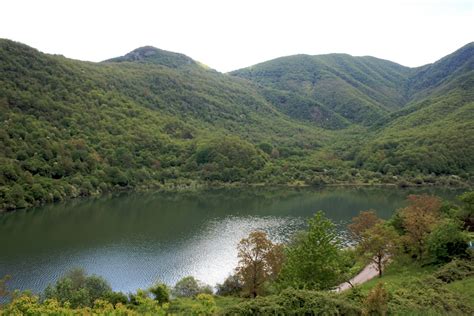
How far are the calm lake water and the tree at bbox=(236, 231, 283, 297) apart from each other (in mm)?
15747

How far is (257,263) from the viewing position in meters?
39.2

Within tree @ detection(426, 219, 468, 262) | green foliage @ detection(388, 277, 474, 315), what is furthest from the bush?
tree @ detection(426, 219, 468, 262)

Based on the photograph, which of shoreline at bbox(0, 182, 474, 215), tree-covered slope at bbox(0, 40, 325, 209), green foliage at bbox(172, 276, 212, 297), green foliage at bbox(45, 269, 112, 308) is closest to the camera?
green foliage at bbox(45, 269, 112, 308)

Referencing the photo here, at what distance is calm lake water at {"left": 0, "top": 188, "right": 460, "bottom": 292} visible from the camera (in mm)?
56812

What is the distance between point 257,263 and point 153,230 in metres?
47.3

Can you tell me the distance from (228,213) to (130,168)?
64060 mm

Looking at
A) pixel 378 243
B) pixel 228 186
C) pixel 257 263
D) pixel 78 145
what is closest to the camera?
pixel 257 263

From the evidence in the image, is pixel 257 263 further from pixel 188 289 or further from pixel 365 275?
pixel 365 275

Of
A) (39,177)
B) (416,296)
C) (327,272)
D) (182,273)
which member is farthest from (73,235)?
(416,296)

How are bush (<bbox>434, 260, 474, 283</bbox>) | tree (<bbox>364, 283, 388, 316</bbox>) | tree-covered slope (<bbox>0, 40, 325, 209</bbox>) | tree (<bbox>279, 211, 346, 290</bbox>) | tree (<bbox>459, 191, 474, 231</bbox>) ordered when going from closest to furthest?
tree (<bbox>364, 283, 388, 316</bbox>) < bush (<bbox>434, 260, 474, 283</bbox>) < tree (<bbox>279, 211, 346, 290</bbox>) < tree (<bbox>459, 191, 474, 231</bbox>) < tree-covered slope (<bbox>0, 40, 325, 209</bbox>)

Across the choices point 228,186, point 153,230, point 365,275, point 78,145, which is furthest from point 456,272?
point 78,145

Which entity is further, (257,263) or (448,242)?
(257,263)

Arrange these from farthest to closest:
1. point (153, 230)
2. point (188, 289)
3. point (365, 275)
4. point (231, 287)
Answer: point (153, 230), point (365, 275), point (231, 287), point (188, 289)

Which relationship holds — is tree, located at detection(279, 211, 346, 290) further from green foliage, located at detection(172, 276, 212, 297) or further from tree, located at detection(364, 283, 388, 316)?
tree, located at detection(364, 283, 388, 316)
